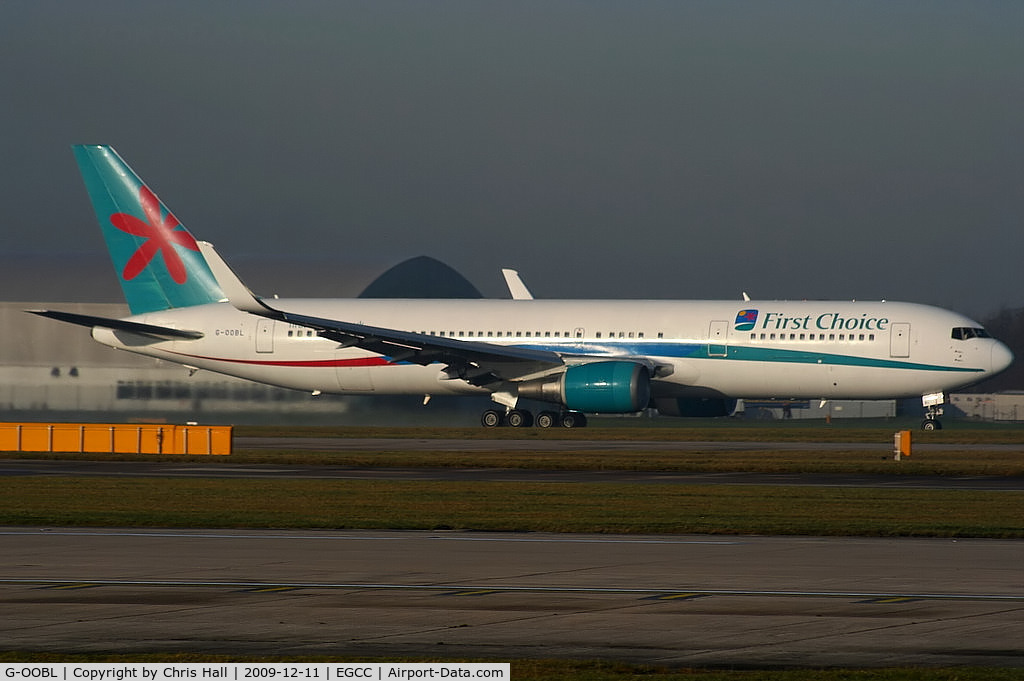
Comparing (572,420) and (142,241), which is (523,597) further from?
(142,241)

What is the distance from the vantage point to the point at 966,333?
45219 millimetres

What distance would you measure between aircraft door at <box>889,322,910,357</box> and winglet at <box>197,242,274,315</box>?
19.1m

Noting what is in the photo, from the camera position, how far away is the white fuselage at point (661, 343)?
45.2 meters

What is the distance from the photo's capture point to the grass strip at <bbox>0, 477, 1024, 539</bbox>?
20500 mm

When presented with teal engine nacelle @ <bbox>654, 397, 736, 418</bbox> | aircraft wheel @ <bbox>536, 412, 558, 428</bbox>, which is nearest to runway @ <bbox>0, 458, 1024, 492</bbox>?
aircraft wheel @ <bbox>536, 412, 558, 428</bbox>

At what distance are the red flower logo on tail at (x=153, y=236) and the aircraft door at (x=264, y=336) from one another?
400 cm

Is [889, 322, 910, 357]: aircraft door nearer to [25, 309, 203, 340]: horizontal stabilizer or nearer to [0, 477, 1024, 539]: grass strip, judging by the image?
[0, 477, 1024, 539]: grass strip

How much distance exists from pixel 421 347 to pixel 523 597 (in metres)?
33.1

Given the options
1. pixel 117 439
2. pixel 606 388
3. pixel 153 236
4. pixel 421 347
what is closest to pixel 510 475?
pixel 117 439

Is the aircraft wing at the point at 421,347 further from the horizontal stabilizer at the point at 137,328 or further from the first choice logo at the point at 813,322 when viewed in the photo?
the first choice logo at the point at 813,322

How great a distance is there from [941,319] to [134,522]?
103 ft

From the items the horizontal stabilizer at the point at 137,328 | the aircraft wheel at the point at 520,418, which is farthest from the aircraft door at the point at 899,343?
the horizontal stabilizer at the point at 137,328

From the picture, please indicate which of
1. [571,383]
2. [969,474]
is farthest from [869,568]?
[571,383]

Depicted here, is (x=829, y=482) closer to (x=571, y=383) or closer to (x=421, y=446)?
(x=421, y=446)
